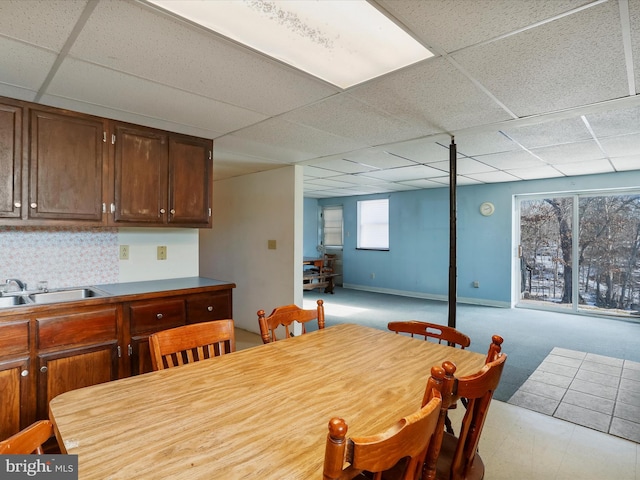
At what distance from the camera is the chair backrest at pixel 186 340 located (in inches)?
60.3

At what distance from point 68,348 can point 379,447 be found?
227 cm

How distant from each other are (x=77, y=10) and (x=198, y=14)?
0.47m

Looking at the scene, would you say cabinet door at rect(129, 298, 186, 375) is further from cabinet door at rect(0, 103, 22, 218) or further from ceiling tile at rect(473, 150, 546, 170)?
ceiling tile at rect(473, 150, 546, 170)

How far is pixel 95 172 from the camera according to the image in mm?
2551

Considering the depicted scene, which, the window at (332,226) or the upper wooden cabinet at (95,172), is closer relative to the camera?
the upper wooden cabinet at (95,172)

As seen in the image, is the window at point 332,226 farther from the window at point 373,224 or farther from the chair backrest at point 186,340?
the chair backrest at point 186,340

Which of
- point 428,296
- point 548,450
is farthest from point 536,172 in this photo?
point 548,450

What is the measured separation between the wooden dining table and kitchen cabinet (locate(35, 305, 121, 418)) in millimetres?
1235

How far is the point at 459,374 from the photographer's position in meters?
1.48

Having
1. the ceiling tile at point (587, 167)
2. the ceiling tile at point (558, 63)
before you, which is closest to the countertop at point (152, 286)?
the ceiling tile at point (558, 63)

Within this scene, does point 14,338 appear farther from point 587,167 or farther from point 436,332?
point 587,167

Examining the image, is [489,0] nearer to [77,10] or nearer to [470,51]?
[470,51]

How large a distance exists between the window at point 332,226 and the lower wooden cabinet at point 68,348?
633 centimetres

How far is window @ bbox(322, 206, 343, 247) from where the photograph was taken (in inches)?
347
